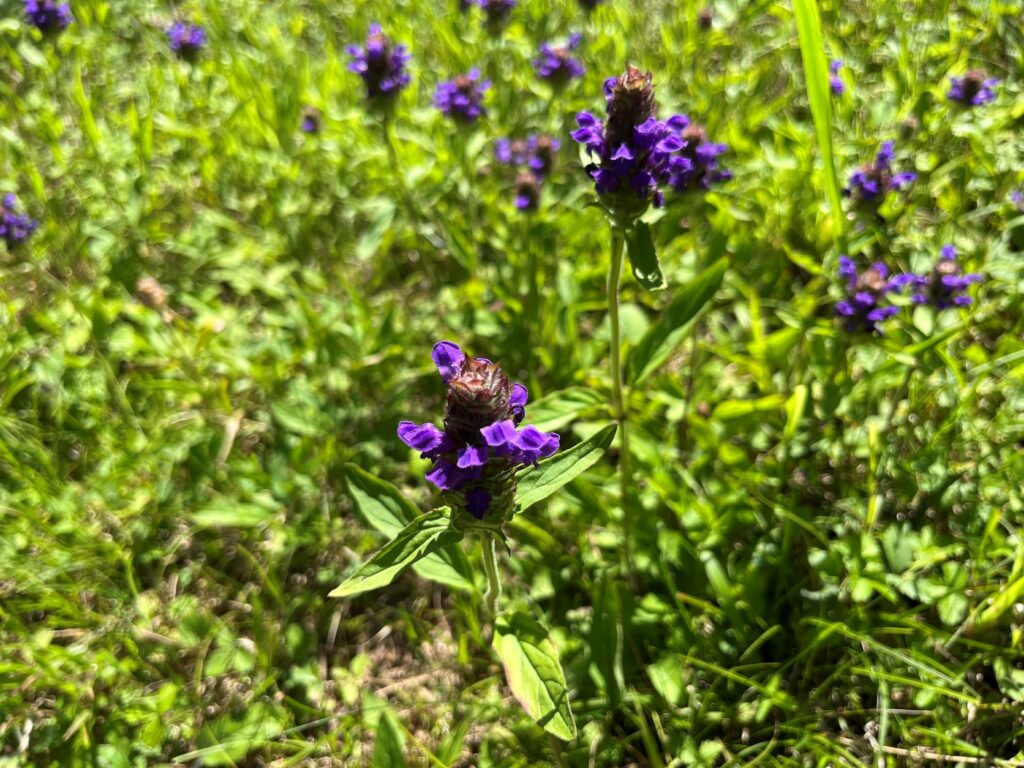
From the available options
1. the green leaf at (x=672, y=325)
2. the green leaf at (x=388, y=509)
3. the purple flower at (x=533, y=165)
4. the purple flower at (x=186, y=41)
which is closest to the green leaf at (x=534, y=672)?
the green leaf at (x=388, y=509)

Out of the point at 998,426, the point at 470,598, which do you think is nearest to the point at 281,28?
the point at 470,598

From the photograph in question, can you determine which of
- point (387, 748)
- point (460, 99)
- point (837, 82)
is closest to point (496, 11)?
point (460, 99)

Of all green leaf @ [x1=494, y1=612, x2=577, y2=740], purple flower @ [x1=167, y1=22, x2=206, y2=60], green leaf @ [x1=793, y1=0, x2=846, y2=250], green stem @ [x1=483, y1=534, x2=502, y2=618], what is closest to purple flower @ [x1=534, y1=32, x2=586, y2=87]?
green leaf @ [x1=793, y1=0, x2=846, y2=250]

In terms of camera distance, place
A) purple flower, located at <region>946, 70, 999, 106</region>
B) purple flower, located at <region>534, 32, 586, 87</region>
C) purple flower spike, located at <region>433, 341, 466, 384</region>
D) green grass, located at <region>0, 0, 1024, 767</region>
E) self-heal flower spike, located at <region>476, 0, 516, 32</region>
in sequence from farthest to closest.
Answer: self-heal flower spike, located at <region>476, 0, 516, 32</region> → purple flower, located at <region>534, 32, 586, 87</region> → purple flower, located at <region>946, 70, 999, 106</region> → green grass, located at <region>0, 0, 1024, 767</region> → purple flower spike, located at <region>433, 341, 466, 384</region>

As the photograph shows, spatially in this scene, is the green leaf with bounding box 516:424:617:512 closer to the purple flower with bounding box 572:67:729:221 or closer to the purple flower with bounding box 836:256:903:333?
the purple flower with bounding box 572:67:729:221

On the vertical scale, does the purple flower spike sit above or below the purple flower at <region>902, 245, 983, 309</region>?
above

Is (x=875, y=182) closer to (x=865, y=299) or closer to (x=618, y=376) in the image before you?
(x=865, y=299)

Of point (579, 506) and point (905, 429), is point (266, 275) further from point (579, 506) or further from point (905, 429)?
point (905, 429)
